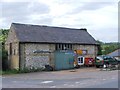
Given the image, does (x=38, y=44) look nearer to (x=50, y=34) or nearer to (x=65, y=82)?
(x=50, y=34)

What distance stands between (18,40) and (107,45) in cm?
4453

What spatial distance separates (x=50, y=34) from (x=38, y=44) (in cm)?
401

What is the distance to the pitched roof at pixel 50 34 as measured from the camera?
39.8 m

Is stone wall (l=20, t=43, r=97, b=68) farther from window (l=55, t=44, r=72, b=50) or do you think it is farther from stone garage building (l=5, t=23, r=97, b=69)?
window (l=55, t=44, r=72, b=50)

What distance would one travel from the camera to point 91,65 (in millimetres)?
44531

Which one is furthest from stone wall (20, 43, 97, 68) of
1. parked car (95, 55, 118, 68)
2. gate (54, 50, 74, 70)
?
parked car (95, 55, 118, 68)

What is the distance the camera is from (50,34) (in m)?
43.0

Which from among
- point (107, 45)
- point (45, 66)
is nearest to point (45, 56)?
point (45, 66)

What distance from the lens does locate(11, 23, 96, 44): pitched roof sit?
3978cm

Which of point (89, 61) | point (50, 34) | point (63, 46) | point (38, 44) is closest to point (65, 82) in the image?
point (38, 44)

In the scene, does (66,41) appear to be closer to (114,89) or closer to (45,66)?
(45,66)

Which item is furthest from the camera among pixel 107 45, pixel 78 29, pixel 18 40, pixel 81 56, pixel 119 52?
pixel 107 45

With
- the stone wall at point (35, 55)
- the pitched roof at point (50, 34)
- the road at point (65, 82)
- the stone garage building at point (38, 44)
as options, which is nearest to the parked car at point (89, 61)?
the stone garage building at point (38, 44)

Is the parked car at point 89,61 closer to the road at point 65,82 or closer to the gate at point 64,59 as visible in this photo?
the gate at point 64,59
